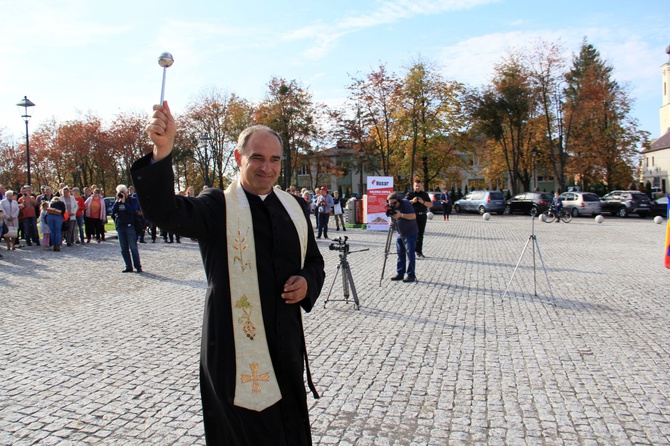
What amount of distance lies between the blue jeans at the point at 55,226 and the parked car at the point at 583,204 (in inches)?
1154

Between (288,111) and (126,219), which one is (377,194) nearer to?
(126,219)

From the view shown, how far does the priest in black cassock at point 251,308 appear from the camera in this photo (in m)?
2.31

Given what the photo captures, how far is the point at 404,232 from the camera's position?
429 inches

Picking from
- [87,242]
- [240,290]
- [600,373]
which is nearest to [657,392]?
[600,373]

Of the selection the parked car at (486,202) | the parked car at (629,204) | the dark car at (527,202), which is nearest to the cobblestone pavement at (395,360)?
the parked car at (629,204)

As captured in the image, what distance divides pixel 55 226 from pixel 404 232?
11418mm

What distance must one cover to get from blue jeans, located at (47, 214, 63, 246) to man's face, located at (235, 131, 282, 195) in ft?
53.2

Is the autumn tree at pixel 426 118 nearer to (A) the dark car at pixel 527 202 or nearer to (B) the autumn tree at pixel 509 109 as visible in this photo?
(B) the autumn tree at pixel 509 109

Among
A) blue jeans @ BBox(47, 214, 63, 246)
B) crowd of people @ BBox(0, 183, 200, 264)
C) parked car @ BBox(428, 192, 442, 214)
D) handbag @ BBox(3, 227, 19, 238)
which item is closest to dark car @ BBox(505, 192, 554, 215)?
parked car @ BBox(428, 192, 442, 214)

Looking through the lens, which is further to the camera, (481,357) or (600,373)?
(481,357)

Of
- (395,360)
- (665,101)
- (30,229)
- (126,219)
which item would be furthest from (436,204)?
(665,101)

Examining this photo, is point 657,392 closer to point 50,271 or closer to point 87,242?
point 50,271

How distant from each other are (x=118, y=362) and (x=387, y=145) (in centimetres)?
4831

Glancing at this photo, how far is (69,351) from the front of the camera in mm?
6059
